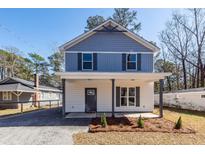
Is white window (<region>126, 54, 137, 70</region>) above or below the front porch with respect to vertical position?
above

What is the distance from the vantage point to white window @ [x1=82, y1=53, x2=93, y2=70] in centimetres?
1691

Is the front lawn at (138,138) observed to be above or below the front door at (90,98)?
below

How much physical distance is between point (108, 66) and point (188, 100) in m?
9.59

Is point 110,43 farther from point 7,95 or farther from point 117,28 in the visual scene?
point 7,95

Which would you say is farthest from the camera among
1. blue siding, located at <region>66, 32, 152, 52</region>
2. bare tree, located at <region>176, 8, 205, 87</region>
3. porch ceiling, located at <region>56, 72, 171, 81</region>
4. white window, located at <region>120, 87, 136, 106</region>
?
bare tree, located at <region>176, 8, 205, 87</region>

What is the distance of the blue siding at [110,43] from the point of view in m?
17.1

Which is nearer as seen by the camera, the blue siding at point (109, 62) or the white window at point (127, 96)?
the blue siding at point (109, 62)

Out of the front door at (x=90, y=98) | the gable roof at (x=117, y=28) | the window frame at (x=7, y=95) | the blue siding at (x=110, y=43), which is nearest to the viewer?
the gable roof at (x=117, y=28)

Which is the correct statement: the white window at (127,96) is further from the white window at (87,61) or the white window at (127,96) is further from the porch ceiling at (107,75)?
the porch ceiling at (107,75)

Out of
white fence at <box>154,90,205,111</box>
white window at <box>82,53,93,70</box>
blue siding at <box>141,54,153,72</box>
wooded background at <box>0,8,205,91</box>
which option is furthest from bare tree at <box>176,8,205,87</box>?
white window at <box>82,53,93,70</box>

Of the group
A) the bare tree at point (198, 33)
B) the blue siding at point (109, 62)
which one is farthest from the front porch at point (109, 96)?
the bare tree at point (198, 33)

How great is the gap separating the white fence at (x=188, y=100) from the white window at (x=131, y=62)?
22.8ft

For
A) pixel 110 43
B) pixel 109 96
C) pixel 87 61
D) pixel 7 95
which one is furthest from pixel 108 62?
pixel 7 95

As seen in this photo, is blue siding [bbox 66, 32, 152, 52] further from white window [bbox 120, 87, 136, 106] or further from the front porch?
white window [bbox 120, 87, 136, 106]
